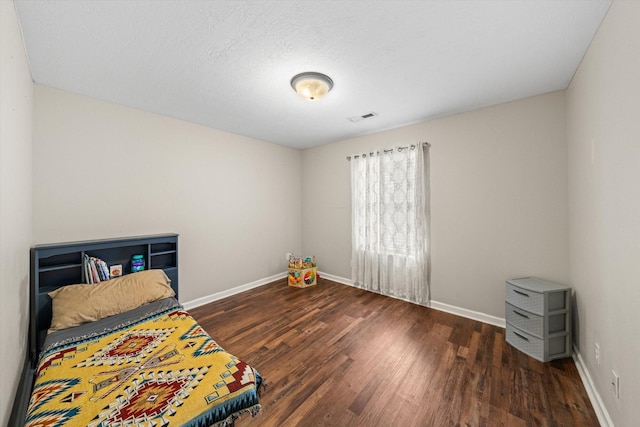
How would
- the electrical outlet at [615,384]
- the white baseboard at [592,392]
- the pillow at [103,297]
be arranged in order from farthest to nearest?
the pillow at [103,297] < the white baseboard at [592,392] < the electrical outlet at [615,384]

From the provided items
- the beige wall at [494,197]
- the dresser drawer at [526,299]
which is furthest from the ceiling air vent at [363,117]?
the dresser drawer at [526,299]

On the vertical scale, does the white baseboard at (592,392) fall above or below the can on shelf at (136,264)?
below

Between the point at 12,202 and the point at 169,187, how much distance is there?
160 cm

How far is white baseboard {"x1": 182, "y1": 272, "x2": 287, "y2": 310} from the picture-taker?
3.05 meters

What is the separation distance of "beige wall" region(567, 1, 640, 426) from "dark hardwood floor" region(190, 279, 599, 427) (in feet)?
1.13

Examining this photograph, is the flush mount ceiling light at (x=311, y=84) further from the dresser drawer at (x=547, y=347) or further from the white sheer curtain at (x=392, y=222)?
the dresser drawer at (x=547, y=347)

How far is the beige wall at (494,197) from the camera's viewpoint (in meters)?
2.23

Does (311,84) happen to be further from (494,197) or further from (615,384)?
(615,384)

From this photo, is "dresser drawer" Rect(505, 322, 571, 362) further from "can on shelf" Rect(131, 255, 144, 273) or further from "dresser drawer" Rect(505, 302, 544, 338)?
"can on shelf" Rect(131, 255, 144, 273)

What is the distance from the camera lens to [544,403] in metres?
1.54

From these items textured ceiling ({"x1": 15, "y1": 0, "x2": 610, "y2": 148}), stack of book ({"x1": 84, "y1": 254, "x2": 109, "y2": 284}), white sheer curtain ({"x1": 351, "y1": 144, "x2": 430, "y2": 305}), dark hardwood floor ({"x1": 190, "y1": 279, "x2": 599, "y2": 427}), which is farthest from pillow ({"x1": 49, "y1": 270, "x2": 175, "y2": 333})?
white sheer curtain ({"x1": 351, "y1": 144, "x2": 430, "y2": 305})

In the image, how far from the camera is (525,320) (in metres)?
2.06

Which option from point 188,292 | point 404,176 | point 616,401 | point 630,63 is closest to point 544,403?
point 616,401

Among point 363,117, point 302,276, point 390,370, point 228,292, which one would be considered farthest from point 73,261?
point 363,117
